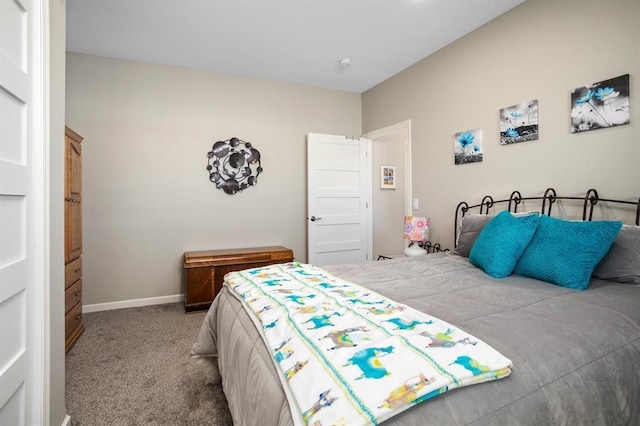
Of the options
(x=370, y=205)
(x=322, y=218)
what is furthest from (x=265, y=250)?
(x=370, y=205)

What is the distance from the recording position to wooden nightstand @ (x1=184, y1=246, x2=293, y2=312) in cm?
327

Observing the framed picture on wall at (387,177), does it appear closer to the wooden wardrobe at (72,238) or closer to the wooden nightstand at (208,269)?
the wooden nightstand at (208,269)

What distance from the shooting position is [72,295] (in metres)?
2.56

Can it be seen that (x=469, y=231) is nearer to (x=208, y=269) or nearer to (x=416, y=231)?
(x=416, y=231)

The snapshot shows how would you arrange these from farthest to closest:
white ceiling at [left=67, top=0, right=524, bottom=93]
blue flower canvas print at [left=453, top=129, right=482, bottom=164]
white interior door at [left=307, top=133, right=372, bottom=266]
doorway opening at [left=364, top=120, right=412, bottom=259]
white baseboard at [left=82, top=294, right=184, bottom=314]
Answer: doorway opening at [left=364, top=120, right=412, bottom=259], white interior door at [left=307, top=133, right=372, bottom=266], white baseboard at [left=82, top=294, right=184, bottom=314], blue flower canvas print at [left=453, top=129, right=482, bottom=164], white ceiling at [left=67, top=0, right=524, bottom=93]

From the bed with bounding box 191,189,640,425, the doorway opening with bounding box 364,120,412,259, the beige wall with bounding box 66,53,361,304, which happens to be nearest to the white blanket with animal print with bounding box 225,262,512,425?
the bed with bounding box 191,189,640,425

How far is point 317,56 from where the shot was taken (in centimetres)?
338

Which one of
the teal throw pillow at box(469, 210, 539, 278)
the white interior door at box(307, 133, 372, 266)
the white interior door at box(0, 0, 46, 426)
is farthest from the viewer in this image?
the white interior door at box(307, 133, 372, 266)

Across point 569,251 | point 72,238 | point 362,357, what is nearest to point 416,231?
point 569,251

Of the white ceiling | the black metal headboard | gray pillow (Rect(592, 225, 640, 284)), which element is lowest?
gray pillow (Rect(592, 225, 640, 284))

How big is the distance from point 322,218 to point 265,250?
886 millimetres

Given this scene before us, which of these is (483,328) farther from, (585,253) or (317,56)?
(317,56)

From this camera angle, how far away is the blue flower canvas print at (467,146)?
2.85 meters

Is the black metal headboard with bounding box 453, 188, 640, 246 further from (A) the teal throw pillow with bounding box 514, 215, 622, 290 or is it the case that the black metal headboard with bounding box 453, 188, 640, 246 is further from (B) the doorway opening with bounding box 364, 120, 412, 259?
(B) the doorway opening with bounding box 364, 120, 412, 259
